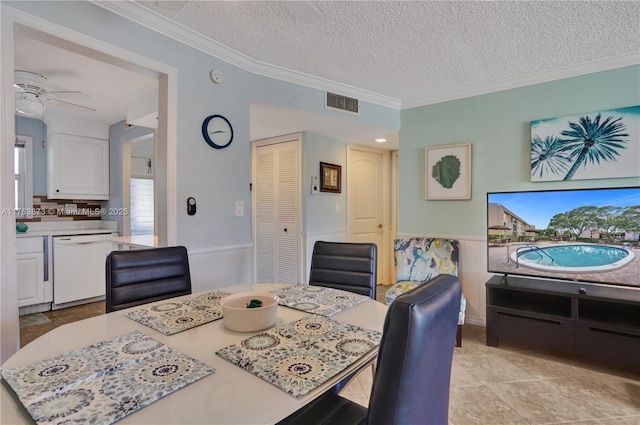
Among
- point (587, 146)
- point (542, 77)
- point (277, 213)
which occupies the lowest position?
point (277, 213)

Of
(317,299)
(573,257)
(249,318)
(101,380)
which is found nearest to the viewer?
(101,380)

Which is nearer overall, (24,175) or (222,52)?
(222,52)

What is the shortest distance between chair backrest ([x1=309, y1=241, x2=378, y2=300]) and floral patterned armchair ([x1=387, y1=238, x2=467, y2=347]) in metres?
1.26

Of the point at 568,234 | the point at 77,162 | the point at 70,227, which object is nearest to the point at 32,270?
the point at 70,227

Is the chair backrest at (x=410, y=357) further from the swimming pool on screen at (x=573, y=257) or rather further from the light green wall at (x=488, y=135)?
the light green wall at (x=488, y=135)

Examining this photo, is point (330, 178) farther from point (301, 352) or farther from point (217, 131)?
point (301, 352)

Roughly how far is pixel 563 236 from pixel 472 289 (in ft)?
3.17

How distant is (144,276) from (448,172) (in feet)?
9.46

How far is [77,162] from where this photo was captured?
4.07 m

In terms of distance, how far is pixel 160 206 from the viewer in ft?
7.39

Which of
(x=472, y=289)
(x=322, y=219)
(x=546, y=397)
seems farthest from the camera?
(x=322, y=219)

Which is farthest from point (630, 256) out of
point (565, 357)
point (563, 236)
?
point (565, 357)

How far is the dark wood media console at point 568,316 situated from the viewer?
7.13 ft

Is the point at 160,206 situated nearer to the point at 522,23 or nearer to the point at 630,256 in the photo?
the point at 522,23
